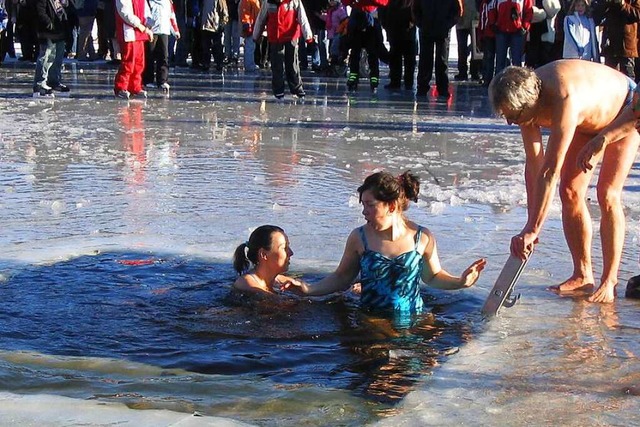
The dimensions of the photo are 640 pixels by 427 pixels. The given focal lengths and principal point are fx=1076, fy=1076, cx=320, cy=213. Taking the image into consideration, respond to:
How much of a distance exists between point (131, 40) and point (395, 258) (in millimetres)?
9325

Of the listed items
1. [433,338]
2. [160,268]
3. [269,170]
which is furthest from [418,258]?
[269,170]

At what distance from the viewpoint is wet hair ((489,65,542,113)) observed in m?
4.78

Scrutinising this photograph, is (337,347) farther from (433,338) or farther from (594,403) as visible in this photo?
(594,403)

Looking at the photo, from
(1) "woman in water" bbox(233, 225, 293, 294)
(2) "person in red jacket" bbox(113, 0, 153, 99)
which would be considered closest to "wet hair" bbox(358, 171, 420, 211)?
(1) "woman in water" bbox(233, 225, 293, 294)

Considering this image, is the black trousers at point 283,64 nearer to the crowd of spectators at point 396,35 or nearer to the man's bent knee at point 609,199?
the crowd of spectators at point 396,35

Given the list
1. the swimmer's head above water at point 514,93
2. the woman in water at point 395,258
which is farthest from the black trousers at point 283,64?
the swimmer's head above water at point 514,93

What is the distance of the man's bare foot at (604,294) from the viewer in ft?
17.3

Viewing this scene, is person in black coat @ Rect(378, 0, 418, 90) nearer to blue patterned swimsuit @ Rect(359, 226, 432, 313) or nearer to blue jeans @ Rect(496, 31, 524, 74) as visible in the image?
blue jeans @ Rect(496, 31, 524, 74)

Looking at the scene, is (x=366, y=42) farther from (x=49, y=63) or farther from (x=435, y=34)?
(x=49, y=63)

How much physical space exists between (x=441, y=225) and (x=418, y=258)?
5.45ft

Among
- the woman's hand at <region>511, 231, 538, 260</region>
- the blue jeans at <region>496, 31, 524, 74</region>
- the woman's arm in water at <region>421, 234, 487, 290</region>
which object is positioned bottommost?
the woman's arm in water at <region>421, 234, 487, 290</region>

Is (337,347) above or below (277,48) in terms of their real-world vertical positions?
below

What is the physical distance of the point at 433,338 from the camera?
471 centimetres

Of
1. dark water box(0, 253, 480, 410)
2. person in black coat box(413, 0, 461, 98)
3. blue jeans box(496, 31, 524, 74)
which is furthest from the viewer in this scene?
blue jeans box(496, 31, 524, 74)
